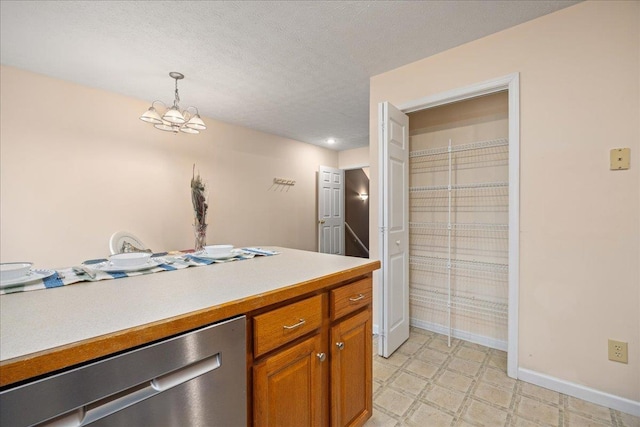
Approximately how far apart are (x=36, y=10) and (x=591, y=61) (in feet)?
11.4

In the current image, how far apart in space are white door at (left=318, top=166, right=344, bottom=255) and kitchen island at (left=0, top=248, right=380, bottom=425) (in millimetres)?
3914

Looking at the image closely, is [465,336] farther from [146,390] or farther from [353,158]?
[353,158]

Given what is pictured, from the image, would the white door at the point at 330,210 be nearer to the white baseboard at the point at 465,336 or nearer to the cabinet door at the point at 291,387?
the white baseboard at the point at 465,336

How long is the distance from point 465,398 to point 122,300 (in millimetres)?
1975

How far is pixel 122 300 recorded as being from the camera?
0.79m

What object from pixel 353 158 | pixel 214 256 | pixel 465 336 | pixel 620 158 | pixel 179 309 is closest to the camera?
pixel 179 309

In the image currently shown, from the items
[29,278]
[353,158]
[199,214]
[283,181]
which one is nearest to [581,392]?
[199,214]

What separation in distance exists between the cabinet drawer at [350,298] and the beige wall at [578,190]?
130 cm

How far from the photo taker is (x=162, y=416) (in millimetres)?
682

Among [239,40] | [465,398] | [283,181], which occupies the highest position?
[239,40]

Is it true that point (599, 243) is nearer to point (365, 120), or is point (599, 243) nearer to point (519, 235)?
point (519, 235)

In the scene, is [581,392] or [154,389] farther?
[581,392]

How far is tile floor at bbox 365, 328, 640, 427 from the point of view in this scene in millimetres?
1544

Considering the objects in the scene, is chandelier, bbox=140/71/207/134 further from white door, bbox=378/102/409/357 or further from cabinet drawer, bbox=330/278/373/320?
cabinet drawer, bbox=330/278/373/320
